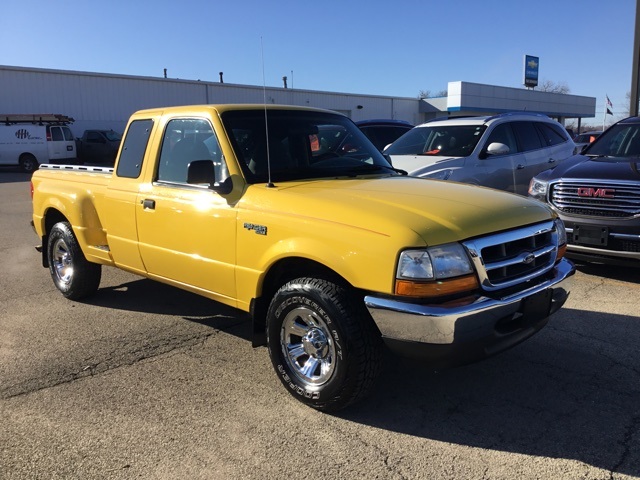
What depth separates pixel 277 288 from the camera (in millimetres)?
3781

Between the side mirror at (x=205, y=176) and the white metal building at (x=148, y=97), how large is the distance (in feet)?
95.4

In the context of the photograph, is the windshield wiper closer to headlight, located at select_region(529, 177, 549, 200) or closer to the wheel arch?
headlight, located at select_region(529, 177, 549, 200)

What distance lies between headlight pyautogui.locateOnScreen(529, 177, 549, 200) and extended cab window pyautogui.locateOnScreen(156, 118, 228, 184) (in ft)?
14.3

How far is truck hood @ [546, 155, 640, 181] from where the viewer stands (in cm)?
609

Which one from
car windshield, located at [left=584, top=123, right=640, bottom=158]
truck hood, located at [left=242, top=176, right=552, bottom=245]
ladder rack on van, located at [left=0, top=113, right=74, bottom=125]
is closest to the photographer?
truck hood, located at [left=242, top=176, right=552, bottom=245]

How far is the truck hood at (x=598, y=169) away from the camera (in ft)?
20.0

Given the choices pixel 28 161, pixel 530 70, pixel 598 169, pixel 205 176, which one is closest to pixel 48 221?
pixel 205 176

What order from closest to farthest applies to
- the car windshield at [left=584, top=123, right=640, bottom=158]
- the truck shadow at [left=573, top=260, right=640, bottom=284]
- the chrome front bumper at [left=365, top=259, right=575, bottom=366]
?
the chrome front bumper at [left=365, top=259, right=575, bottom=366] < the truck shadow at [left=573, top=260, right=640, bottom=284] < the car windshield at [left=584, top=123, right=640, bottom=158]

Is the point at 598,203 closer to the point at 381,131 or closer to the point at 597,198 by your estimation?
the point at 597,198

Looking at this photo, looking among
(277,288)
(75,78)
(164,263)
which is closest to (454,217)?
(277,288)

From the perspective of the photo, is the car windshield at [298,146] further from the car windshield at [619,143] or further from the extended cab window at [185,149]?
the car windshield at [619,143]

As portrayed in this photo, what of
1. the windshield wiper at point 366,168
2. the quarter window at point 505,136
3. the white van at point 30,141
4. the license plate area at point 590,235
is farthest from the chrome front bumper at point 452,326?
the white van at point 30,141

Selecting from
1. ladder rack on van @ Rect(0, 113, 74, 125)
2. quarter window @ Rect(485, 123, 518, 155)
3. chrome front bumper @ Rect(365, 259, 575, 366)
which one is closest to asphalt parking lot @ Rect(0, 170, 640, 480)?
chrome front bumper @ Rect(365, 259, 575, 366)

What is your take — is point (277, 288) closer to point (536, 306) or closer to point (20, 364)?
point (536, 306)
